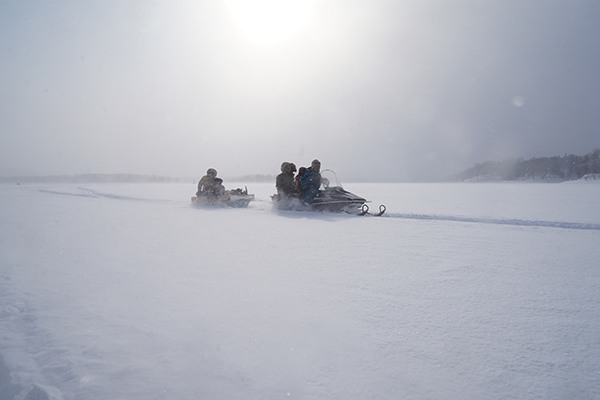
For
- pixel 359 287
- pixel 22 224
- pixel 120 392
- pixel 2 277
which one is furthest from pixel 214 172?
pixel 120 392

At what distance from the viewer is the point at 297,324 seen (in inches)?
101

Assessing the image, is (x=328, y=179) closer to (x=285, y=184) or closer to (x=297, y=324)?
(x=285, y=184)

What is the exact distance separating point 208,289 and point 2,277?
2.47m

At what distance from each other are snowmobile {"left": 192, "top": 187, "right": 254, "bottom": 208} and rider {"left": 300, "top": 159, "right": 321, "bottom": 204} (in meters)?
2.95

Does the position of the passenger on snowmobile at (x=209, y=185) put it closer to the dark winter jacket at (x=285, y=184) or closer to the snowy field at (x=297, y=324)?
the dark winter jacket at (x=285, y=184)

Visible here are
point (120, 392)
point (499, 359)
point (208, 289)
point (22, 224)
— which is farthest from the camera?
point (22, 224)

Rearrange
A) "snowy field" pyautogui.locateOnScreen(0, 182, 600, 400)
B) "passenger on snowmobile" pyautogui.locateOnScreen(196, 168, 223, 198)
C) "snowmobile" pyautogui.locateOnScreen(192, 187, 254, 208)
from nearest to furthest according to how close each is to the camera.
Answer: "snowy field" pyautogui.locateOnScreen(0, 182, 600, 400) → "snowmobile" pyautogui.locateOnScreen(192, 187, 254, 208) → "passenger on snowmobile" pyautogui.locateOnScreen(196, 168, 223, 198)

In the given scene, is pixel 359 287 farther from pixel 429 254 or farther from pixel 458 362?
pixel 429 254

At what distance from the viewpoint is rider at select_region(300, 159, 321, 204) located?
12125mm

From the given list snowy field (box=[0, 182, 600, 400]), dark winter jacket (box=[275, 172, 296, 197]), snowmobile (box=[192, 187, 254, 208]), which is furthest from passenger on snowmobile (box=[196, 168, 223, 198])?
snowy field (box=[0, 182, 600, 400])

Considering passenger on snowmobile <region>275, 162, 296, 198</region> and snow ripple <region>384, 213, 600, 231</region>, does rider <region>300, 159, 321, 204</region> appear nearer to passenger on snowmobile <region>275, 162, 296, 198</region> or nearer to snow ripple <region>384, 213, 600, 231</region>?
passenger on snowmobile <region>275, 162, 296, 198</region>

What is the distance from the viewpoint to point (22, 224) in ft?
27.7

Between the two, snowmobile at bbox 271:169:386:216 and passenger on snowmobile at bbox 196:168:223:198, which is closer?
snowmobile at bbox 271:169:386:216

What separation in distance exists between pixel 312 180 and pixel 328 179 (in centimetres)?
84
